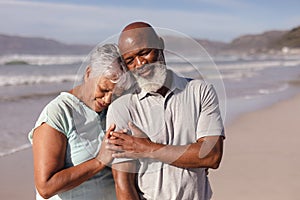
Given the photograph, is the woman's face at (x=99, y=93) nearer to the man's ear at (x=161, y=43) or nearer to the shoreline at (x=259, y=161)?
the man's ear at (x=161, y=43)

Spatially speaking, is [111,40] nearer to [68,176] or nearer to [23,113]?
[68,176]

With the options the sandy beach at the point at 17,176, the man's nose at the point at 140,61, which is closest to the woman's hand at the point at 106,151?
the man's nose at the point at 140,61

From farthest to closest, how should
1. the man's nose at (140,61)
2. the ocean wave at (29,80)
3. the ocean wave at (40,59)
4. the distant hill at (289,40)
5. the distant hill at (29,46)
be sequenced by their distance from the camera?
1. the distant hill at (289,40)
2. the distant hill at (29,46)
3. the ocean wave at (40,59)
4. the ocean wave at (29,80)
5. the man's nose at (140,61)

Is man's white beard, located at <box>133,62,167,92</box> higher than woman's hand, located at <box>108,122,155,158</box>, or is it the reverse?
man's white beard, located at <box>133,62,167,92</box>

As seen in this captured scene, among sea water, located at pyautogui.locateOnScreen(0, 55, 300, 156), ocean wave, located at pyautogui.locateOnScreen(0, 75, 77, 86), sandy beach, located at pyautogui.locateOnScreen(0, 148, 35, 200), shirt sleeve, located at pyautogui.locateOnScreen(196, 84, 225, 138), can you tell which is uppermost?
shirt sleeve, located at pyautogui.locateOnScreen(196, 84, 225, 138)

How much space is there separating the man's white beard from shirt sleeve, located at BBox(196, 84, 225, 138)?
0.59 ft

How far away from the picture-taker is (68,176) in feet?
7.10

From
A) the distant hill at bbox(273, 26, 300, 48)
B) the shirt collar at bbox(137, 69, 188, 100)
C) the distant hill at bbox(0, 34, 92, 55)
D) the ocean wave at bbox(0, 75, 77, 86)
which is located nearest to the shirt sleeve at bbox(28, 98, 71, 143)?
the shirt collar at bbox(137, 69, 188, 100)

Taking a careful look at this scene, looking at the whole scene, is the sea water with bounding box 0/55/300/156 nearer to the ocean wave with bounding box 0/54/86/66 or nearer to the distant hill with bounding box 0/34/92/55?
the ocean wave with bounding box 0/54/86/66

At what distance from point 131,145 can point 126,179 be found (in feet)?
0.53

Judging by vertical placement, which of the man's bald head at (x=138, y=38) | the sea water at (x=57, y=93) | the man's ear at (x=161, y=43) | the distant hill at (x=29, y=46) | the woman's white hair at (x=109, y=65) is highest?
the man's bald head at (x=138, y=38)

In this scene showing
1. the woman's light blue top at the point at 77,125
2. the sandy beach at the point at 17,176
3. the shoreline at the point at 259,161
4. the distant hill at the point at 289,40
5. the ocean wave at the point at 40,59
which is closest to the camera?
the woman's light blue top at the point at 77,125

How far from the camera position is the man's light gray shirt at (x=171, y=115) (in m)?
2.03

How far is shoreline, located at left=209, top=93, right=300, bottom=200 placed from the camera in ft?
17.1
